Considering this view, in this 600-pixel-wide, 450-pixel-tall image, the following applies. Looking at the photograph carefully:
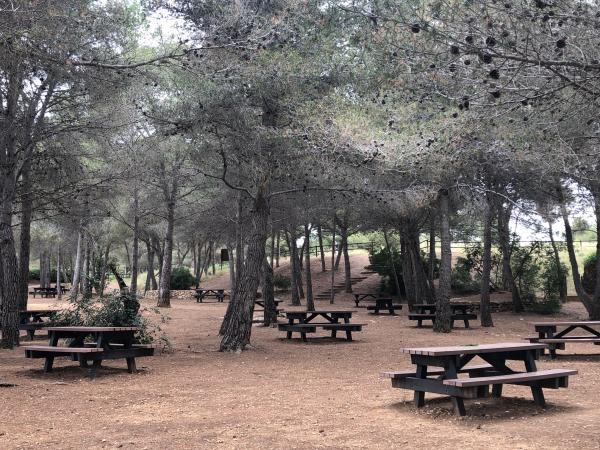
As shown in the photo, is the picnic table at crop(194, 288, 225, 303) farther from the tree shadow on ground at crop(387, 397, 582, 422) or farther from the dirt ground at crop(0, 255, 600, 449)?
the tree shadow on ground at crop(387, 397, 582, 422)

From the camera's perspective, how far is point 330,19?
9.72 m

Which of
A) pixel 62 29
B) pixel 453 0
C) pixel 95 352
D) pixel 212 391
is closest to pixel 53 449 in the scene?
pixel 212 391

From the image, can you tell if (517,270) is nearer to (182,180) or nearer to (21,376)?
(182,180)

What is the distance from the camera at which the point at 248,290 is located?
11141 millimetres

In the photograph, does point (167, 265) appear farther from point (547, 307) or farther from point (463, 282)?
point (547, 307)

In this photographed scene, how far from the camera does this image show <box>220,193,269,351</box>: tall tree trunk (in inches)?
435

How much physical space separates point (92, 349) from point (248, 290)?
356cm

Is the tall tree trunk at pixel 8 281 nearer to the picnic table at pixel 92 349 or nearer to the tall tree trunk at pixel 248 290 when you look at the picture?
the picnic table at pixel 92 349

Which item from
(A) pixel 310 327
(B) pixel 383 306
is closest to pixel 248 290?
(A) pixel 310 327

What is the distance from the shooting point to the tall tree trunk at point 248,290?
36.2ft

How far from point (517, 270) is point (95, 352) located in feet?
59.2

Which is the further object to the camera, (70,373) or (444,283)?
(444,283)

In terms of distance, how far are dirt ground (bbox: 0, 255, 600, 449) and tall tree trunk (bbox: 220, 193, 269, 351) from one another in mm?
466

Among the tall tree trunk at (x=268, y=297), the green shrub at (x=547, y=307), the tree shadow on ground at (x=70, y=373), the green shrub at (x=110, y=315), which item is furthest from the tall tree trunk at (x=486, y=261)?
the tree shadow on ground at (x=70, y=373)
